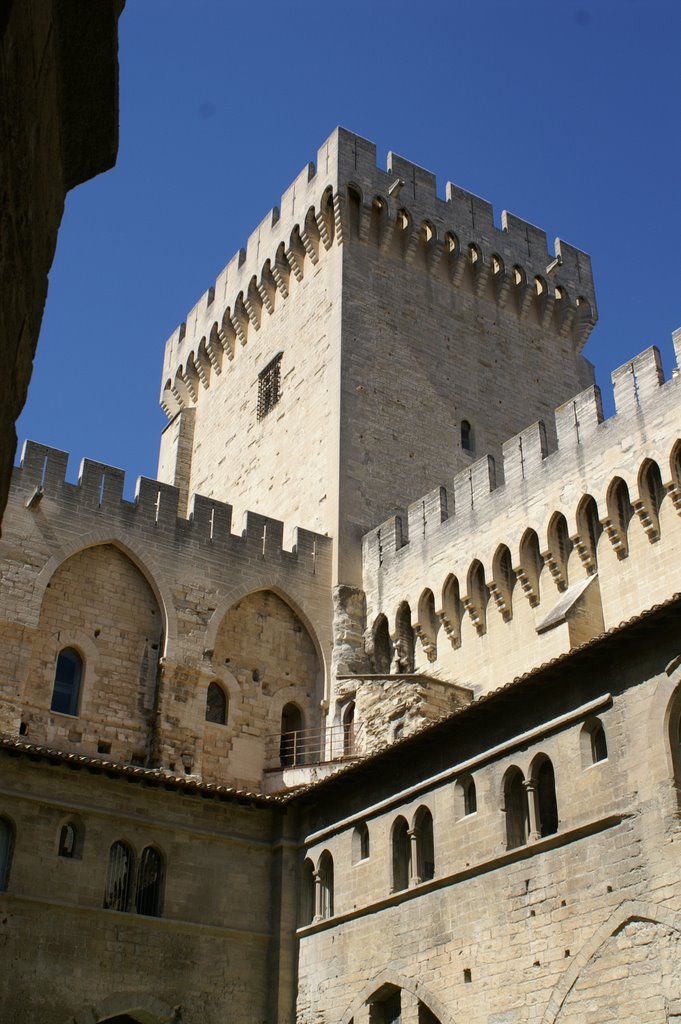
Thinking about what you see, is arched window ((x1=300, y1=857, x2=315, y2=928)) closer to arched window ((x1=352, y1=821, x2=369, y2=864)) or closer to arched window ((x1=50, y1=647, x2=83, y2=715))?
arched window ((x1=352, y1=821, x2=369, y2=864))

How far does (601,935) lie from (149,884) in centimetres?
724

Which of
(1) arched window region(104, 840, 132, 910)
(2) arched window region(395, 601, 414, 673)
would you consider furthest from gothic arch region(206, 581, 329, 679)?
(1) arched window region(104, 840, 132, 910)

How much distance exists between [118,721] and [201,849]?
3.06 m

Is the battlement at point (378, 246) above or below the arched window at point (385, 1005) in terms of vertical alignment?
above

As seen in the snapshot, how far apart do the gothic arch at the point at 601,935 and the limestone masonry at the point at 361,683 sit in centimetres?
3

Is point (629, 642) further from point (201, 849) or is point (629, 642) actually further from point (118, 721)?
point (118, 721)

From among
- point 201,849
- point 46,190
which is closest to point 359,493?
point 201,849

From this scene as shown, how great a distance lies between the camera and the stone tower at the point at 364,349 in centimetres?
2466

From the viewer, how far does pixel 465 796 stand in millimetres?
14969

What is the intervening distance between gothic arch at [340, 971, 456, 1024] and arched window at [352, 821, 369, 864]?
1.87 metres

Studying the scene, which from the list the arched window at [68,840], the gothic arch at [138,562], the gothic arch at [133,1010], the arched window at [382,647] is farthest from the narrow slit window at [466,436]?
the gothic arch at [133,1010]

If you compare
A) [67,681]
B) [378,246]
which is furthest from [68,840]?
[378,246]

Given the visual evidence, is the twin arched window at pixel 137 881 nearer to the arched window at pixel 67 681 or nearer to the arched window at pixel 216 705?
the arched window at pixel 67 681

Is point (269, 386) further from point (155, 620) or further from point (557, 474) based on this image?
point (557, 474)
